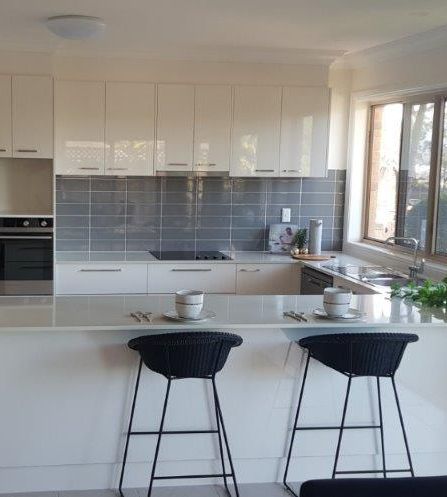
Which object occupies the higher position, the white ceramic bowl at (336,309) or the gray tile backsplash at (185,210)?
the gray tile backsplash at (185,210)

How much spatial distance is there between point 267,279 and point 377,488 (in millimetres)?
4264

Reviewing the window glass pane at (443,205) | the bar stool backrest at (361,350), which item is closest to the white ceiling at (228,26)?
the window glass pane at (443,205)

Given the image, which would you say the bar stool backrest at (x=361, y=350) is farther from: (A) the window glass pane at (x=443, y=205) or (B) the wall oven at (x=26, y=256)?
(B) the wall oven at (x=26, y=256)

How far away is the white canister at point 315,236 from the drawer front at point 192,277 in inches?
31.1

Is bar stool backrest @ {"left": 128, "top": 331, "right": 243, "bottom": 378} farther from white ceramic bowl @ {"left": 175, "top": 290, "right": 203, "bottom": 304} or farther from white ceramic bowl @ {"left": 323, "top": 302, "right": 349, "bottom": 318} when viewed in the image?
white ceramic bowl @ {"left": 323, "top": 302, "right": 349, "bottom": 318}

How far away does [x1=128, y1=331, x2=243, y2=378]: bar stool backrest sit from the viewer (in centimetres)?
329

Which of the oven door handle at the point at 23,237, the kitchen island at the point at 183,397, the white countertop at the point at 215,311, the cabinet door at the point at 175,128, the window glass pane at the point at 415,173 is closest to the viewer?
the white countertop at the point at 215,311

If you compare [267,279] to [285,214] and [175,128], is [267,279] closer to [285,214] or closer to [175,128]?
[285,214]

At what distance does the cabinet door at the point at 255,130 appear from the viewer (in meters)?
6.09

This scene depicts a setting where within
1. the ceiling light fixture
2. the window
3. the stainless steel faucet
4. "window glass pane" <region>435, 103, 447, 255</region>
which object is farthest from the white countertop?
the ceiling light fixture

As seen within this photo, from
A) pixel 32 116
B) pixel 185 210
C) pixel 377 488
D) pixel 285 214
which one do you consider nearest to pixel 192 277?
pixel 185 210

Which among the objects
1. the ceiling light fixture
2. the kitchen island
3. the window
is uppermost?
the ceiling light fixture

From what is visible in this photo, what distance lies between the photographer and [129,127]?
5.96 m

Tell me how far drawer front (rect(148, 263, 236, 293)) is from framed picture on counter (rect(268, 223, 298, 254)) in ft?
2.11
